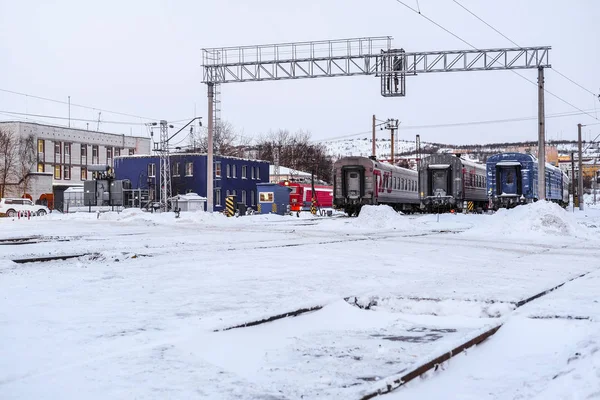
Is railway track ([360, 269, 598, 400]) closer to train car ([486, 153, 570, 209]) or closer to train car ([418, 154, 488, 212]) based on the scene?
train car ([486, 153, 570, 209])

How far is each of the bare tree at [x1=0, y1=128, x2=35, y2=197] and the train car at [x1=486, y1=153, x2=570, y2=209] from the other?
56.5 meters

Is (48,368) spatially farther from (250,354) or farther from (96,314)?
(96,314)

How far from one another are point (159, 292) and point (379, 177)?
35626 mm

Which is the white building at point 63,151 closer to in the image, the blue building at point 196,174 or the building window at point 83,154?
the building window at point 83,154

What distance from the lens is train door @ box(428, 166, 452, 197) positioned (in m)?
43.6

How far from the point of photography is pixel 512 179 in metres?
42.3

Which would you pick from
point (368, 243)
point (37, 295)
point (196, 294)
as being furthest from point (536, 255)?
point (37, 295)

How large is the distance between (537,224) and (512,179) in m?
19.5

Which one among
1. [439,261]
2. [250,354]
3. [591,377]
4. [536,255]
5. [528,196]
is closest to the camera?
[591,377]

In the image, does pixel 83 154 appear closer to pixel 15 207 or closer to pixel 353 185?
pixel 15 207

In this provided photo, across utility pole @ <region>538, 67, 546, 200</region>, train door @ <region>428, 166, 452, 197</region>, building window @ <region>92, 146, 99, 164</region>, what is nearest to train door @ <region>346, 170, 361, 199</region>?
train door @ <region>428, 166, 452, 197</region>

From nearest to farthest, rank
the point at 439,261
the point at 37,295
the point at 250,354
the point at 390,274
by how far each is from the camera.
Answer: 1. the point at 250,354
2. the point at 37,295
3. the point at 390,274
4. the point at 439,261

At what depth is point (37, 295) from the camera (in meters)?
8.48

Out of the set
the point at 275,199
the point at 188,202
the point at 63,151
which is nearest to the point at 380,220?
the point at 275,199
